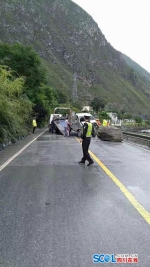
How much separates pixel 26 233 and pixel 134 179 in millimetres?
4354

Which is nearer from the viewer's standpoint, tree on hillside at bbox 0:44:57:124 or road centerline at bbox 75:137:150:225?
road centerline at bbox 75:137:150:225

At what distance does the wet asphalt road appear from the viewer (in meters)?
3.69

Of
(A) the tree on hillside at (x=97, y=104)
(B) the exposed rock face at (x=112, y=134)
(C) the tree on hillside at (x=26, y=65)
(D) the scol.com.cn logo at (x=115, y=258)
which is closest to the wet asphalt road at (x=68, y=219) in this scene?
(D) the scol.com.cn logo at (x=115, y=258)

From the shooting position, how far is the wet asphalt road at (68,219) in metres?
3.69

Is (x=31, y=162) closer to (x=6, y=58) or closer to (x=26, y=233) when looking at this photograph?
(x=26, y=233)

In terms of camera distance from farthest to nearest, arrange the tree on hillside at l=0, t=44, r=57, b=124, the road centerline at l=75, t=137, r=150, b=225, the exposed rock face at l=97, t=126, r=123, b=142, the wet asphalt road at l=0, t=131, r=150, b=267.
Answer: the tree on hillside at l=0, t=44, r=57, b=124
the exposed rock face at l=97, t=126, r=123, b=142
the road centerline at l=75, t=137, r=150, b=225
the wet asphalt road at l=0, t=131, r=150, b=267

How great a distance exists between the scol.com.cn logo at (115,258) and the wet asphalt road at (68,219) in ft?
0.22

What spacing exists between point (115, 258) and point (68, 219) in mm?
1382

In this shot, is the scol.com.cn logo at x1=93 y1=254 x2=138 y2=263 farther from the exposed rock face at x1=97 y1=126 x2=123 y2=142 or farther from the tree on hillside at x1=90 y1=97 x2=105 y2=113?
the tree on hillside at x1=90 y1=97 x2=105 y2=113

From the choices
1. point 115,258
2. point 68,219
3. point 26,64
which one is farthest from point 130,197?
point 26,64

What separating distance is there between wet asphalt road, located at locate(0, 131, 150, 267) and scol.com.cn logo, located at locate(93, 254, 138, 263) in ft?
0.22

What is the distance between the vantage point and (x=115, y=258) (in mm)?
3570

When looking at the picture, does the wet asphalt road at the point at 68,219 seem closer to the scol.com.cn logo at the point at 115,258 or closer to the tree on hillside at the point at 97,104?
the scol.com.cn logo at the point at 115,258

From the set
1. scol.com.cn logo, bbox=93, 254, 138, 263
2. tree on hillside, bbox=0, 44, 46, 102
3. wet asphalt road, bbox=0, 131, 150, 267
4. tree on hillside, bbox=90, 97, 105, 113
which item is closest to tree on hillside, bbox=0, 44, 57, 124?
tree on hillside, bbox=0, 44, 46, 102
